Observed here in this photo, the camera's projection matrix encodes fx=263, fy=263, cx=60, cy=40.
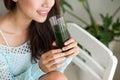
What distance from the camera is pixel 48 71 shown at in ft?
3.41

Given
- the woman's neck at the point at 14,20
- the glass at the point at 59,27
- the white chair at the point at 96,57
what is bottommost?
the white chair at the point at 96,57

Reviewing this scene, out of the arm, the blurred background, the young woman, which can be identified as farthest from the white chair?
the blurred background

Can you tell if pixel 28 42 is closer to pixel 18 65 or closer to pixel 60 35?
pixel 18 65

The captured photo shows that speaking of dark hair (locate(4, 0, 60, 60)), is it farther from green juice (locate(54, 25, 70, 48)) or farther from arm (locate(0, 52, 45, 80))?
green juice (locate(54, 25, 70, 48))

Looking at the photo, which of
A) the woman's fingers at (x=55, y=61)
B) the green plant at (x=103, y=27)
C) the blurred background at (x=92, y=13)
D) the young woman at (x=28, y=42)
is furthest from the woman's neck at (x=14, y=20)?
Result: the blurred background at (x=92, y=13)

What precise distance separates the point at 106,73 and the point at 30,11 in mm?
408

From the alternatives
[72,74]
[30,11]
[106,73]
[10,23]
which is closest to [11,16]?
[10,23]

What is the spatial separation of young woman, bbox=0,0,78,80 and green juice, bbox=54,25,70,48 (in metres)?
0.06

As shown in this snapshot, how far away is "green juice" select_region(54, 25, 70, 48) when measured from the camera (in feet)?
2.90

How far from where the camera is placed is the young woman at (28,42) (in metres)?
1.00

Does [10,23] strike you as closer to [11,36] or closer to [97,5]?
[11,36]

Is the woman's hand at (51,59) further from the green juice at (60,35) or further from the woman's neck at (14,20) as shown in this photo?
the woman's neck at (14,20)

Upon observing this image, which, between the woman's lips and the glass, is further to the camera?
the woman's lips

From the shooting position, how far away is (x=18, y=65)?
45.6 inches
